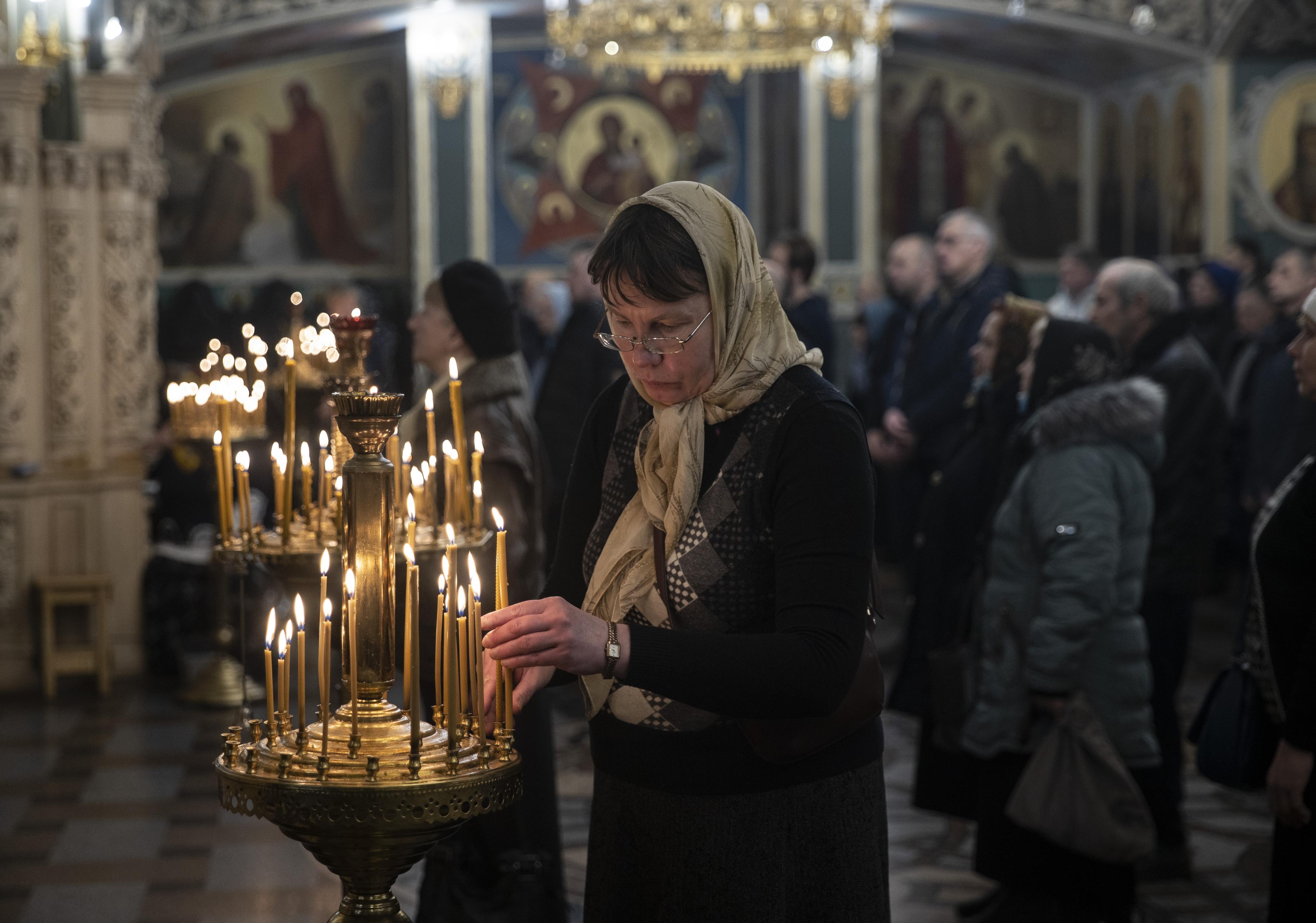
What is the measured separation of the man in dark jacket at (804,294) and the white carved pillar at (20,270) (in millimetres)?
3420

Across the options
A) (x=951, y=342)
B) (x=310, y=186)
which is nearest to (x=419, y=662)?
(x=951, y=342)

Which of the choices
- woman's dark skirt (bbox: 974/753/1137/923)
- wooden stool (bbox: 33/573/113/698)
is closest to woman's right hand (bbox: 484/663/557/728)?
woman's dark skirt (bbox: 974/753/1137/923)

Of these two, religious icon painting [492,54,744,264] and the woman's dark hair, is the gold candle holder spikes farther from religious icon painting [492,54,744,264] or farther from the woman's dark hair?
religious icon painting [492,54,744,264]

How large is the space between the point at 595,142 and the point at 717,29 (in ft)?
20.5

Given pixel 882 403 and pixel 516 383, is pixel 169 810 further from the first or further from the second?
pixel 882 403

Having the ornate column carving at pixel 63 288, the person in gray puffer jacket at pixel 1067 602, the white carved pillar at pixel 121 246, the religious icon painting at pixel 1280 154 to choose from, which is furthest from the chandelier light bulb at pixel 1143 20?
the person in gray puffer jacket at pixel 1067 602

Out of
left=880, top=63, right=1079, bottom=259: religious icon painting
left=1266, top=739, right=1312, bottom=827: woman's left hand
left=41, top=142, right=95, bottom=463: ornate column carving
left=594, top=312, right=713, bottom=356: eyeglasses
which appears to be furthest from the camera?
left=880, top=63, right=1079, bottom=259: religious icon painting

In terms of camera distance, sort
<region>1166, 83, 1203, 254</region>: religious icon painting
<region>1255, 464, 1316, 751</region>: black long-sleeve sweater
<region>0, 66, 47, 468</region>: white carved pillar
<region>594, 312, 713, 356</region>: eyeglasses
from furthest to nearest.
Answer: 1. <region>1166, 83, 1203, 254</region>: religious icon painting
2. <region>0, 66, 47, 468</region>: white carved pillar
3. <region>1255, 464, 1316, 751</region>: black long-sleeve sweater
4. <region>594, 312, 713, 356</region>: eyeglasses

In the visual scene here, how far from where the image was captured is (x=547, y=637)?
5.39ft

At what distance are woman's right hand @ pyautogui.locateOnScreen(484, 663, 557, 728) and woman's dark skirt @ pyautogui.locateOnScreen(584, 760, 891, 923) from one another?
180 mm

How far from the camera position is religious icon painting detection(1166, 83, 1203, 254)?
1345 cm

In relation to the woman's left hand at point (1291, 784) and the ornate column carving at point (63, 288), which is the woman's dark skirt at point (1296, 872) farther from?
the ornate column carving at point (63, 288)

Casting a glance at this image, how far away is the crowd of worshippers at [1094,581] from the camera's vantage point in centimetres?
286

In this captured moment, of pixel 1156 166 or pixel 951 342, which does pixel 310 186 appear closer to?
pixel 1156 166
